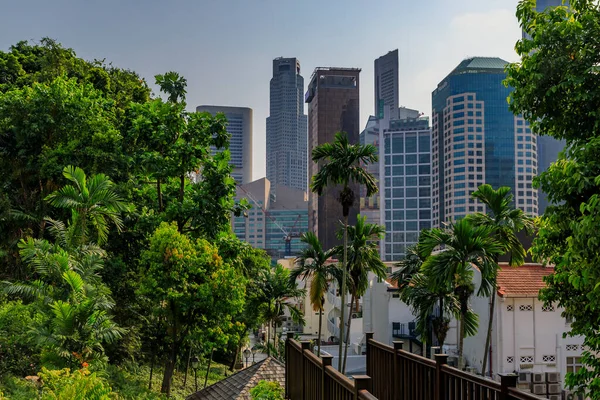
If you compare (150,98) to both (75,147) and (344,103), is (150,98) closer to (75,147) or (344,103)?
(75,147)

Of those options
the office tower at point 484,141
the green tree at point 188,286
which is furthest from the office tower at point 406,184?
the green tree at point 188,286

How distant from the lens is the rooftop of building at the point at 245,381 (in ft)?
45.9

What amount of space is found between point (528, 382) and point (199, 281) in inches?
539

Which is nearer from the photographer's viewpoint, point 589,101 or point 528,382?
point 589,101

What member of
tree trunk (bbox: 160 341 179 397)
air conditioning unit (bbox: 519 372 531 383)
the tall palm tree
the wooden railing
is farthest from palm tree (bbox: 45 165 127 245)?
air conditioning unit (bbox: 519 372 531 383)

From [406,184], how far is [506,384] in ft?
450

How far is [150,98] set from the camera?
30.2 meters

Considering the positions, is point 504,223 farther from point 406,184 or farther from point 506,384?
point 406,184

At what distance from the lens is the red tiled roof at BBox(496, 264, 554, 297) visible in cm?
2267

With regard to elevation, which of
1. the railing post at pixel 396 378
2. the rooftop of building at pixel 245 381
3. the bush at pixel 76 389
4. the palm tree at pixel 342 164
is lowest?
the rooftop of building at pixel 245 381

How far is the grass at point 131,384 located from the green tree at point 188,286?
1509 millimetres

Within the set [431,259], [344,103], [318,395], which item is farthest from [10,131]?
[344,103]

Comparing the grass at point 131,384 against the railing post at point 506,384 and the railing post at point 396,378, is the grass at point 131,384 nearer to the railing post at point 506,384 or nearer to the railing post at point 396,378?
the railing post at point 396,378

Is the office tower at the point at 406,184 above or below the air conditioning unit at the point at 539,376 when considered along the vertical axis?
above
